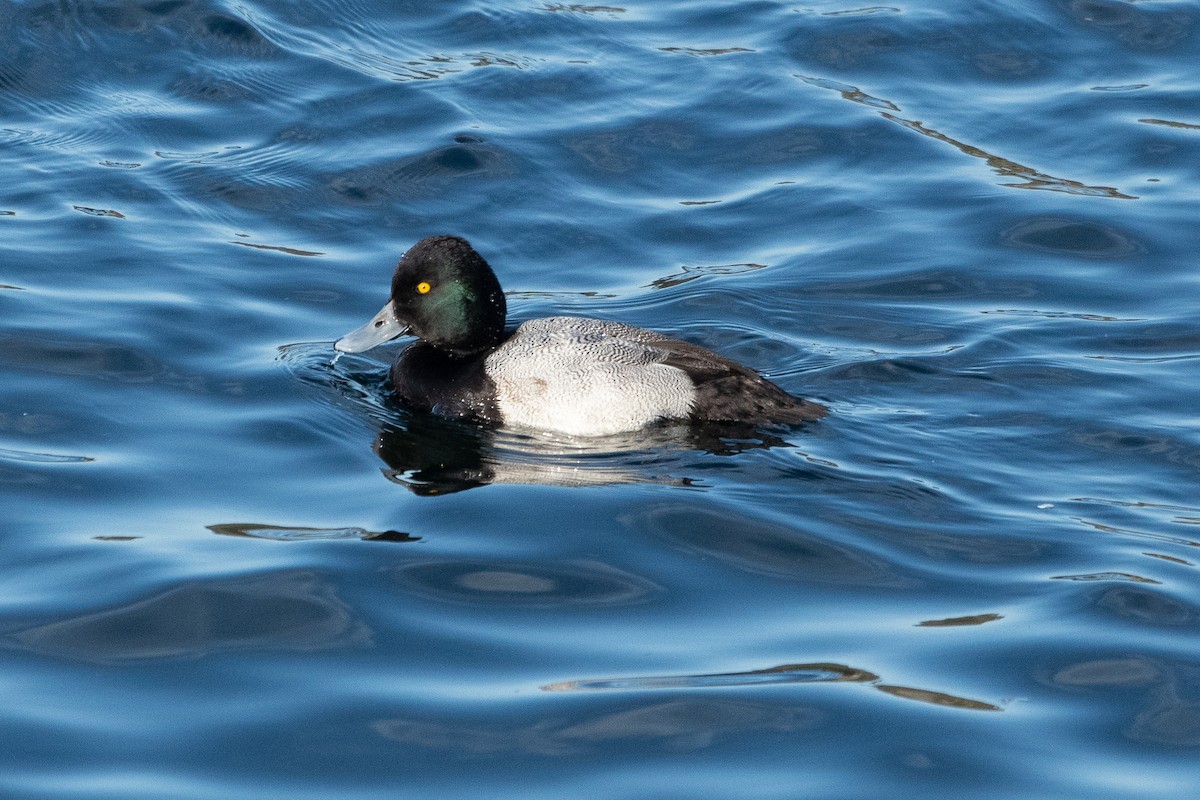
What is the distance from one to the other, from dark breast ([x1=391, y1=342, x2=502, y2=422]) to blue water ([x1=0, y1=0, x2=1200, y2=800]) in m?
0.17

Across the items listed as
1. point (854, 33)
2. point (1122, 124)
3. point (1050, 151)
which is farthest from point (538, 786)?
point (854, 33)

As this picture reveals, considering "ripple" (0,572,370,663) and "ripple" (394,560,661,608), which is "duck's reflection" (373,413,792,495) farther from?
"ripple" (0,572,370,663)

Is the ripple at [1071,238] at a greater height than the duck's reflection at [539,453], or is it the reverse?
the ripple at [1071,238]

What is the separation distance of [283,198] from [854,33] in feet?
19.0

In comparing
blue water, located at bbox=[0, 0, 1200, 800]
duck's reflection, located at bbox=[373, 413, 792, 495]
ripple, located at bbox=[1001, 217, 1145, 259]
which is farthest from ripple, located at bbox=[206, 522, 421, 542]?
ripple, located at bbox=[1001, 217, 1145, 259]

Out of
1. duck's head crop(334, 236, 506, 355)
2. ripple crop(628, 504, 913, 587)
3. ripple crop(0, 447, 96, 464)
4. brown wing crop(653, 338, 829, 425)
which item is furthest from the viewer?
duck's head crop(334, 236, 506, 355)

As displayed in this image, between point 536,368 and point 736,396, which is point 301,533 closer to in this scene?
point 536,368

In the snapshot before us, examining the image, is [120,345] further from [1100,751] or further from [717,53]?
[717,53]

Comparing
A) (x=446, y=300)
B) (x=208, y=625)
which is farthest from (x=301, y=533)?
(x=446, y=300)

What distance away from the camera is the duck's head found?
8.91 metres

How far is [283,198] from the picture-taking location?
11.8 m

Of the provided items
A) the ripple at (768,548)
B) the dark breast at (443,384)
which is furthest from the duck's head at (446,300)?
the ripple at (768,548)

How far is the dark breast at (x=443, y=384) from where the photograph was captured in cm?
Result: 859

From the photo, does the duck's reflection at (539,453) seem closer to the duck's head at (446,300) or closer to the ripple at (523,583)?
the duck's head at (446,300)
